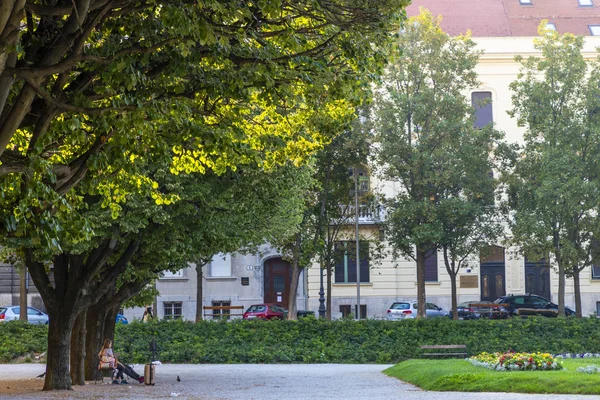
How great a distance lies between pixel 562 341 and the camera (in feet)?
115

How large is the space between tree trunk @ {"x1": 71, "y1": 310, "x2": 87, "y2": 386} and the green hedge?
30.4ft

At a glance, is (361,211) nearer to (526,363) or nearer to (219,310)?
Result: (219,310)

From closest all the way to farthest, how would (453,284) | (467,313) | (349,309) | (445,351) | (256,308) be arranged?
(445,351)
(453,284)
(467,313)
(256,308)
(349,309)

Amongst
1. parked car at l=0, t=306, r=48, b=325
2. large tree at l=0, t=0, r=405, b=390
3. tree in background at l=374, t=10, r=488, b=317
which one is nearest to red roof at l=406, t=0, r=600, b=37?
tree in background at l=374, t=10, r=488, b=317

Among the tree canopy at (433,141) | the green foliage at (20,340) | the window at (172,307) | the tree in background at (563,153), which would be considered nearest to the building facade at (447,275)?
the window at (172,307)

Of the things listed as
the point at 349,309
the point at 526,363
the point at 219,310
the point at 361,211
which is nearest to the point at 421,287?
the point at 361,211

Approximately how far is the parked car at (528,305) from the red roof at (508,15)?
15564 mm

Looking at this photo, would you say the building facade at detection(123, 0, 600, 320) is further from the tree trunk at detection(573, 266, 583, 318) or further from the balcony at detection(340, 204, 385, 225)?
the tree trunk at detection(573, 266, 583, 318)

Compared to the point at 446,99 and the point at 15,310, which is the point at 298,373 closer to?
the point at 446,99

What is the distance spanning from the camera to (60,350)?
22.8 metres

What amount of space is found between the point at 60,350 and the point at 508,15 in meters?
40.2

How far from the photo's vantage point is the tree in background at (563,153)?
1497 inches

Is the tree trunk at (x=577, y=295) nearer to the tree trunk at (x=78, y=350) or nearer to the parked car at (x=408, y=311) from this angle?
the parked car at (x=408, y=311)

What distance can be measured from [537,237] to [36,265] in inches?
900
